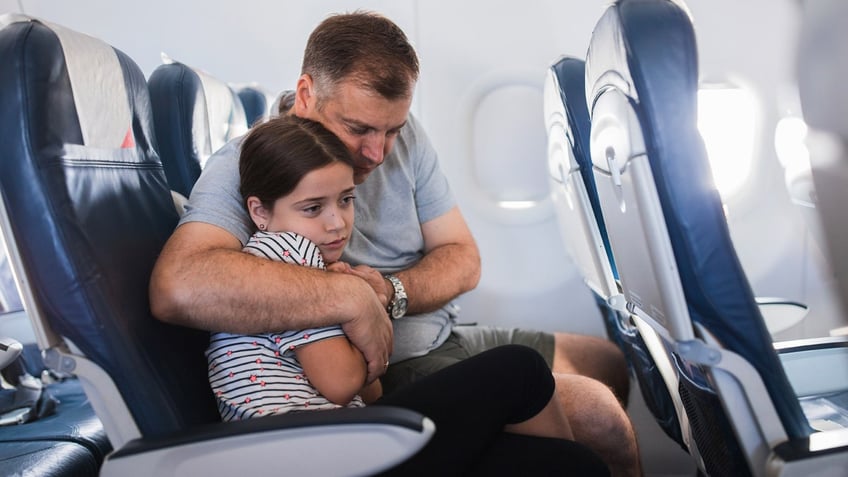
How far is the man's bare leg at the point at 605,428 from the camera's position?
5.93 ft

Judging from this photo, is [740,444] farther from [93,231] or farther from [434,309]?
[93,231]

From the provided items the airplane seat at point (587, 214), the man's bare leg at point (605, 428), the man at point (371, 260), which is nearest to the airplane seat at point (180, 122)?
the man at point (371, 260)

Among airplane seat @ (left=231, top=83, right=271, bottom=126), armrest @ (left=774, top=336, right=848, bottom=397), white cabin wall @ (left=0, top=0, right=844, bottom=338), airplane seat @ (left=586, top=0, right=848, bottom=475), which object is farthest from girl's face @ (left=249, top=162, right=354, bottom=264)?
white cabin wall @ (left=0, top=0, right=844, bottom=338)

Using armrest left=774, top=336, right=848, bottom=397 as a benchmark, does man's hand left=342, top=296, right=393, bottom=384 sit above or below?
above

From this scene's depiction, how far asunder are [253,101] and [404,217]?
1.13 meters

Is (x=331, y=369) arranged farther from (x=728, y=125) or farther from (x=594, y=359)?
(x=728, y=125)

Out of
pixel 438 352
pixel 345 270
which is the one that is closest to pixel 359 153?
pixel 345 270

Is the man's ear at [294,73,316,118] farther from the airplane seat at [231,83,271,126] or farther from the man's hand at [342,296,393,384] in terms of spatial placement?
the airplane seat at [231,83,271,126]

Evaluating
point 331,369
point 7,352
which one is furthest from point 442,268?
point 7,352

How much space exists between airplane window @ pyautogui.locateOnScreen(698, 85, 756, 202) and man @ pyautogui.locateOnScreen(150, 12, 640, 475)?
119 cm

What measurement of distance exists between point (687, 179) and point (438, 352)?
1.00 m

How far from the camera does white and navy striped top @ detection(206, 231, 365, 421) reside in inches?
49.8

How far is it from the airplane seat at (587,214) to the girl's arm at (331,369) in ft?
2.15

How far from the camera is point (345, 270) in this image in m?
1.51
